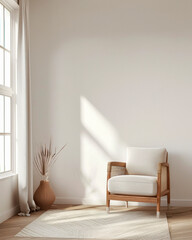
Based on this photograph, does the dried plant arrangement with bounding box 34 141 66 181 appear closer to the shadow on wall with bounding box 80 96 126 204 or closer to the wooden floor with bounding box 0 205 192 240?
the shadow on wall with bounding box 80 96 126 204

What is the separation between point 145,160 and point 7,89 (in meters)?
2.01

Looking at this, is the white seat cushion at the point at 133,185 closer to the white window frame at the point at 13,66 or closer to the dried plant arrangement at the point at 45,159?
the dried plant arrangement at the point at 45,159

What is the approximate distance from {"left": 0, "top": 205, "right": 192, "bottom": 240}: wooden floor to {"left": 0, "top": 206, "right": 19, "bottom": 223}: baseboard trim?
0.18 feet

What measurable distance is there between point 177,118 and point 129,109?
0.68 m

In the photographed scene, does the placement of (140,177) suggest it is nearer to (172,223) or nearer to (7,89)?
(172,223)

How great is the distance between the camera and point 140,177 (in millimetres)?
4570

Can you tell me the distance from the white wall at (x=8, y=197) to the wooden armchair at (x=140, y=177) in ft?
3.85

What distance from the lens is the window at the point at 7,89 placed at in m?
4.68

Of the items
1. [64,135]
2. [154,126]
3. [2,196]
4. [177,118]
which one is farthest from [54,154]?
[177,118]

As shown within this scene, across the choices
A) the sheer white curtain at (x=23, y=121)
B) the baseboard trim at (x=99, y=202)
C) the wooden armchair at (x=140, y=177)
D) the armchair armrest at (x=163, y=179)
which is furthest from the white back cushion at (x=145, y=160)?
the sheer white curtain at (x=23, y=121)

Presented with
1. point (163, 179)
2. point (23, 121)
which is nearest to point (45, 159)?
point (23, 121)

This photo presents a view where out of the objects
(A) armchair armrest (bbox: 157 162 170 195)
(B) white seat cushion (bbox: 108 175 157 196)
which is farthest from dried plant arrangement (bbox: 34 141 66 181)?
(A) armchair armrest (bbox: 157 162 170 195)

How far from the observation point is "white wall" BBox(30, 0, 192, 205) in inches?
207

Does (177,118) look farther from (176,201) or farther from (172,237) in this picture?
(172,237)
